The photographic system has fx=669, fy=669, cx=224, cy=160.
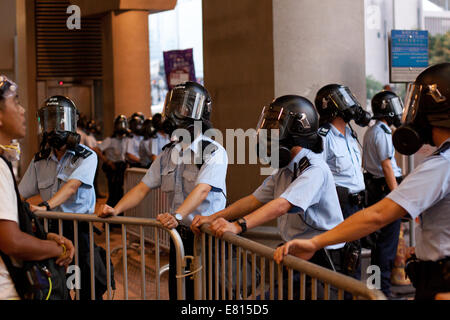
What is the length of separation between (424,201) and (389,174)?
173 inches

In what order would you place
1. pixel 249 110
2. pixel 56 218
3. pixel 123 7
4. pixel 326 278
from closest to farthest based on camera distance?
pixel 326 278 → pixel 56 218 → pixel 249 110 → pixel 123 7

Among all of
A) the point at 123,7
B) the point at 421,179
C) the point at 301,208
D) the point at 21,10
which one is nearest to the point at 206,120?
the point at 301,208

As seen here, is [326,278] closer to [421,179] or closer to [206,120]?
[421,179]

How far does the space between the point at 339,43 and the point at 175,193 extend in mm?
2765

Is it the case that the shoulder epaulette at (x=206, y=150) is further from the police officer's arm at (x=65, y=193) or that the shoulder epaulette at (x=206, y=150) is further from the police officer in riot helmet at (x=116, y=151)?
the police officer in riot helmet at (x=116, y=151)

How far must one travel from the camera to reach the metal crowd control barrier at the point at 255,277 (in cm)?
233

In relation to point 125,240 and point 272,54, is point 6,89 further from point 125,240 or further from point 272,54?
point 272,54

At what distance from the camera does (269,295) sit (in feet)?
10.5

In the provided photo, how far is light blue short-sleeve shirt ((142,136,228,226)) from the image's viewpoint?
181 inches

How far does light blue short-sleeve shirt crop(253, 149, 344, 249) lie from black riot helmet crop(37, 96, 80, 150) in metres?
2.02

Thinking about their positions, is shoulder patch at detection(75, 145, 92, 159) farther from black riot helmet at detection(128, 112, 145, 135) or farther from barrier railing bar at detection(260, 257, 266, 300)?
black riot helmet at detection(128, 112, 145, 135)

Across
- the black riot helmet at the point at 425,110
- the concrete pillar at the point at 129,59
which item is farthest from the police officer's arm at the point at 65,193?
the concrete pillar at the point at 129,59

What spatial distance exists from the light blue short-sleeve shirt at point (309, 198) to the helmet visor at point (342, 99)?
2.52 m

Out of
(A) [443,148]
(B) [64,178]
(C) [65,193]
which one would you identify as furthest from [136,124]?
(A) [443,148]
